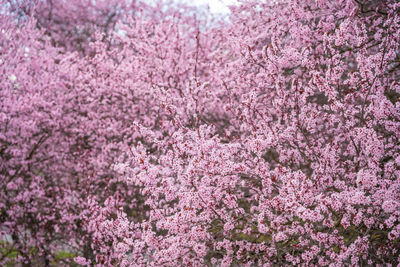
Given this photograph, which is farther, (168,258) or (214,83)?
(214,83)

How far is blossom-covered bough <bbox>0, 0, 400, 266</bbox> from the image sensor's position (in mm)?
3643

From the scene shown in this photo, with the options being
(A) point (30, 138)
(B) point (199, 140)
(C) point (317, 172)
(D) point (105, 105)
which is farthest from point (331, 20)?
(A) point (30, 138)

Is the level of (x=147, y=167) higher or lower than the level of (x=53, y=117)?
lower

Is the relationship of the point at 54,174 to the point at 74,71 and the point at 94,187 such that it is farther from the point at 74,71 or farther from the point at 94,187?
the point at 74,71

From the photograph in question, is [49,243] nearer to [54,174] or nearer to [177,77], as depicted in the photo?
[54,174]

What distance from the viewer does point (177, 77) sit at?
27.8ft

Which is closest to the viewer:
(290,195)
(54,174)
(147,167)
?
(290,195)

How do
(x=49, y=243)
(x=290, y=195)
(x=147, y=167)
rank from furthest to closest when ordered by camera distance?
(x=49, y=243) → (x=147, y=167) → (x=290, y=195)

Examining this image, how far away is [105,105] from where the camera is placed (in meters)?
8.52

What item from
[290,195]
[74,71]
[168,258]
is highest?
[74,71]

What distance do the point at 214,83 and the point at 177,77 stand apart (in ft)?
4.15

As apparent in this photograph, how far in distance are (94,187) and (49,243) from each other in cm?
167

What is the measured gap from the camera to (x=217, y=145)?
4.16m

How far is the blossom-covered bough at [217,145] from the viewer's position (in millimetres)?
3643
